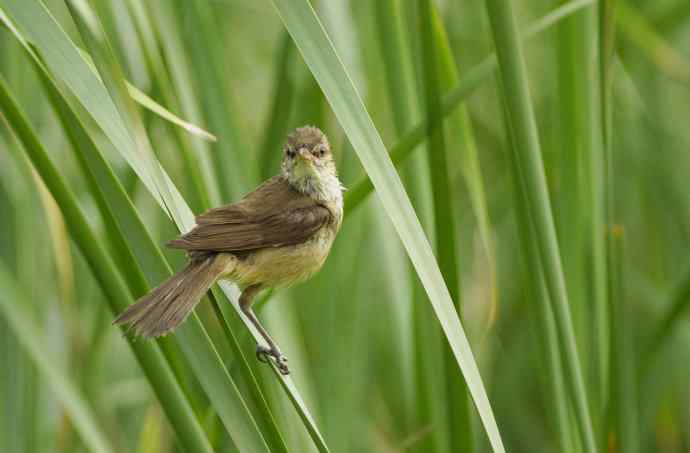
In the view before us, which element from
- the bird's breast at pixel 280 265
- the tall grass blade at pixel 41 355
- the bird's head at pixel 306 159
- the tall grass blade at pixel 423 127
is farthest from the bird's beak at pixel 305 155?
the tall grass blade at pixel 41 355

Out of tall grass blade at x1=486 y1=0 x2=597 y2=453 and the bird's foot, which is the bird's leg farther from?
tall grass blade at x1=486 y1=0 x2=597 y2=453

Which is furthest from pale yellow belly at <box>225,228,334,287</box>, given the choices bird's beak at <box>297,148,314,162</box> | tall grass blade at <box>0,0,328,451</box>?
tall grass blade at <box>0,0,328,451</box>

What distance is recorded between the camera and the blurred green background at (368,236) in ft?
5.80

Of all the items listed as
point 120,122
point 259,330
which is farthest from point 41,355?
point 120,122

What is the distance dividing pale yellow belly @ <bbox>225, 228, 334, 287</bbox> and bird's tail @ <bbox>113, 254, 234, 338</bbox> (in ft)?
0.96

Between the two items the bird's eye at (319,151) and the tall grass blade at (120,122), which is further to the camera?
the bird's eye at (319,151)

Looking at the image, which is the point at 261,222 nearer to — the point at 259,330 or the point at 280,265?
the point at 280,265

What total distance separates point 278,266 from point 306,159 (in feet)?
1.26

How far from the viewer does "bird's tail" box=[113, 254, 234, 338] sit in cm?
160

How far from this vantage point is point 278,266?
2.26 m

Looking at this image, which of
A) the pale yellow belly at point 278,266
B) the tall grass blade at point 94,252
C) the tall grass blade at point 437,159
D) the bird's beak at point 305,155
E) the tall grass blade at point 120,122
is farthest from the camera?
the bird's beak at point 305,155

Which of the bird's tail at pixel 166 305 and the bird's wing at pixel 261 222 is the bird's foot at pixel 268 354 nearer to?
the bird's wing at pixel 261 222

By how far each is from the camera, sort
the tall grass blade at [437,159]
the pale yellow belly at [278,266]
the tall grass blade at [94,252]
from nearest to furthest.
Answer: the tall grass blade at [94,252] < the tall grass blade at [437,159] < the pale yellow belly at [278,266]

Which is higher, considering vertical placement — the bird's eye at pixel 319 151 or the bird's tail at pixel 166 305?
the bird's eye at pixel 319 151
